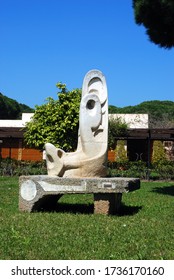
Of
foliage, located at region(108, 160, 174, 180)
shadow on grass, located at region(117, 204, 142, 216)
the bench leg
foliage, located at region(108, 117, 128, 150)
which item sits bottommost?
shadow on grass, located at region(117, 204, 142, 216)

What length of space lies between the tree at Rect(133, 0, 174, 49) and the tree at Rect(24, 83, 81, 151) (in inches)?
297

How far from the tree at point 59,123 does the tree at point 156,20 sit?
754 centimetres

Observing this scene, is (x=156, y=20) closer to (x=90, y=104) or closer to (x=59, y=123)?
(x=90, y=104)

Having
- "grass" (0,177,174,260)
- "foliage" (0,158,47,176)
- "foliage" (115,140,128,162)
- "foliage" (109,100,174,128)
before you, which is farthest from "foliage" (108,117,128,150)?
Answer: "foliage" (109,100,174,128)

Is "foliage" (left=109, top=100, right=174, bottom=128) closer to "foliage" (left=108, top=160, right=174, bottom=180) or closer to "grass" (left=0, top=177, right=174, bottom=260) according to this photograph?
"foliage" (left=108, top=160, right=174, bottom=180)

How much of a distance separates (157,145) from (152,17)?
1507 centimetres

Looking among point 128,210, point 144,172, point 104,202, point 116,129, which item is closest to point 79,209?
point 128,210

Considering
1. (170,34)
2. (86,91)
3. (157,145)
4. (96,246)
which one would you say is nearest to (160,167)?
(157,145)

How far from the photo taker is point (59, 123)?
19844 millimetres

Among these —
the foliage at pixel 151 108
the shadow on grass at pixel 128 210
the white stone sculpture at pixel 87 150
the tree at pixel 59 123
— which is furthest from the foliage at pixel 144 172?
the foliage at pixel 151 108

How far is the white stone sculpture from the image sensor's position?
28.6 ft

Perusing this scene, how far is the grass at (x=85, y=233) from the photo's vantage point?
5156 mm

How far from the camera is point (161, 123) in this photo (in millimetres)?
36094

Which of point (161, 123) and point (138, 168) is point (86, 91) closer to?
point (138, 168)
